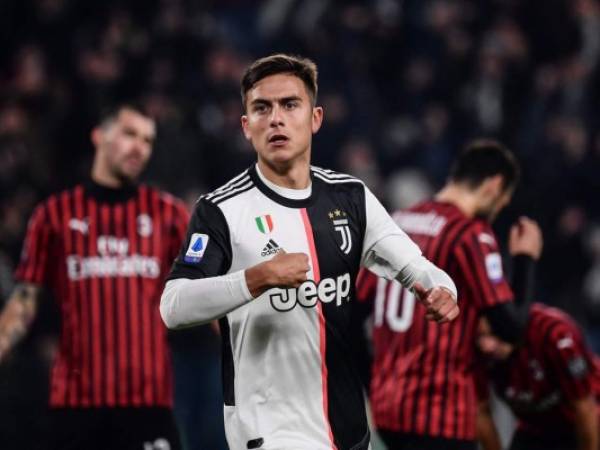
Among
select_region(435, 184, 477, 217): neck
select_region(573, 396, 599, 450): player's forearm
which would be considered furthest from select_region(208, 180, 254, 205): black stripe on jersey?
select_region(573, 396, 599, 450): player's forearm

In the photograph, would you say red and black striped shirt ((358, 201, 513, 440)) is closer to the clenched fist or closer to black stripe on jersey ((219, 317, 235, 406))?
black stripe on jersey ((219, 317, 235, 406))

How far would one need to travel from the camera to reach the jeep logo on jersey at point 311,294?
3.90m

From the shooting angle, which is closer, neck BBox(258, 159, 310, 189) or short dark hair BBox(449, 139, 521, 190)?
neck BBox(258, 159, 310, 189)

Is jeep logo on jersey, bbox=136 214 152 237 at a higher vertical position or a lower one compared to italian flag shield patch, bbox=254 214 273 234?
higher

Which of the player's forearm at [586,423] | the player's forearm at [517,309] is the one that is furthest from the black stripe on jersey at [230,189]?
the player's forearm at [586,423]

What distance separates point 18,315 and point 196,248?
209 centimetres

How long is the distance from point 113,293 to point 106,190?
21.2 inches

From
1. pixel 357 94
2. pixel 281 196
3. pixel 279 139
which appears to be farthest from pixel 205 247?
pixel 357 94

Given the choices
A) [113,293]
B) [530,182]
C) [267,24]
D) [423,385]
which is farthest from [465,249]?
[267,24]

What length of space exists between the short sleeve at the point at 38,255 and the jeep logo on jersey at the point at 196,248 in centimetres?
196

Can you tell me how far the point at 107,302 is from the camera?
548 cm

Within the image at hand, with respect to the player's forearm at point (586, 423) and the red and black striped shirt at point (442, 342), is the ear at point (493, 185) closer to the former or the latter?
the red and black striped shirt at point (442, 342)

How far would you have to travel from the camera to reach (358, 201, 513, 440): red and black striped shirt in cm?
535

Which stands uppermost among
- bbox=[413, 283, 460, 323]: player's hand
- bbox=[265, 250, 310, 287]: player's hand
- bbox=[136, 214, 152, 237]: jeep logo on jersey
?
bbox=[136, 214, 152, 237]: jeep logo on jersey
